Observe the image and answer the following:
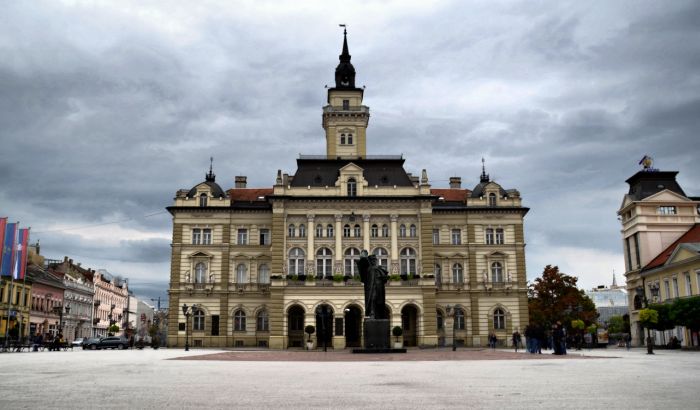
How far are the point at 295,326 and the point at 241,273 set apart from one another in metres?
7.43

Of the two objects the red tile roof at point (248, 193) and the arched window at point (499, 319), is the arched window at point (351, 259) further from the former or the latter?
the arched window at point (499, 319)

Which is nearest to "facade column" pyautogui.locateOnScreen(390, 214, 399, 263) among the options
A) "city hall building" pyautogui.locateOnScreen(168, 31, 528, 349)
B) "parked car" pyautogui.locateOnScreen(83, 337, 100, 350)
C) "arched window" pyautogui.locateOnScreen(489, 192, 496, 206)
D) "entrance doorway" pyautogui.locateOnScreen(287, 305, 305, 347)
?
"city hall building" pyautogui.locateOnScreen(168, 31, 528, 349)

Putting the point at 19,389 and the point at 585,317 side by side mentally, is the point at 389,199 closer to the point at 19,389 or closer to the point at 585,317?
the point at 585,317

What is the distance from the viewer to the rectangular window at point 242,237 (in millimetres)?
62781

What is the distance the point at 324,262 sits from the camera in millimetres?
59719

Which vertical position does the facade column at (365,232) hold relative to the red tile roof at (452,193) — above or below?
below

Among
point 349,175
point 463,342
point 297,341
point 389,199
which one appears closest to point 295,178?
point 349,175

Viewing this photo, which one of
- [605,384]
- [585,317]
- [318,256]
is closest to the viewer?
[605,384]

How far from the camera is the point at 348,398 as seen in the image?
12117 millimetres

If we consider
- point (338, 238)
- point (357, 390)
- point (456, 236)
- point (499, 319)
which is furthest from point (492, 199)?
point (357, 390)

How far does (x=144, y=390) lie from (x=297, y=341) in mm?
47308

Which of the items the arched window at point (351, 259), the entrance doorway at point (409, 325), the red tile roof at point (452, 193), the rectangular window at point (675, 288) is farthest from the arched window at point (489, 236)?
the rectangular window at point (675, 288)

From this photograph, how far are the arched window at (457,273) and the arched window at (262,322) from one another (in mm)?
18761

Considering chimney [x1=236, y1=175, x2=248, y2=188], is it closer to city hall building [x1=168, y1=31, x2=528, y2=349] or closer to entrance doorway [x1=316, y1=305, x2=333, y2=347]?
city hall building [x1=168, y1=31, x2=528, y2=349]
